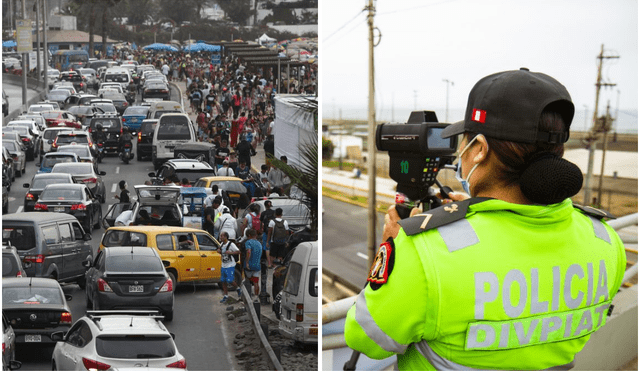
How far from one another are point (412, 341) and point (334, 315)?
0.82 m

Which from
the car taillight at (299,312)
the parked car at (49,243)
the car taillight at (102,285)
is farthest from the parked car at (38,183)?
the car taillight at (299,312)

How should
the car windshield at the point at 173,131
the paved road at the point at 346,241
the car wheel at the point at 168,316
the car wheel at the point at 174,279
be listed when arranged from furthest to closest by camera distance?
the paved road at the point at 346,241, the car windshield at the point at 173,131, the car wheel at the point at 174,279, the car wheel at the point at 168,316

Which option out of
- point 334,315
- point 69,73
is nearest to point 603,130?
point 69,73

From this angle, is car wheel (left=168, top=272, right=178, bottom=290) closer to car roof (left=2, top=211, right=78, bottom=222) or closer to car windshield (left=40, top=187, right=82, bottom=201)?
car roof (left=2, top=211, right=78, bottom=222)

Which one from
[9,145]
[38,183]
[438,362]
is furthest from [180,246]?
[438,362]

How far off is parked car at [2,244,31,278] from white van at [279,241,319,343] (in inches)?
79.2

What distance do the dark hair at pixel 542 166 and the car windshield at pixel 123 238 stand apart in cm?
560

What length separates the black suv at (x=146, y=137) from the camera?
7.45 metres

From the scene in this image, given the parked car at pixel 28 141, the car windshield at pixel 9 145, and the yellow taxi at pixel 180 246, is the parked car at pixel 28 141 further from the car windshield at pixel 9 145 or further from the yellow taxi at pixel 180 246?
the yellow taxi at pixel 180 246

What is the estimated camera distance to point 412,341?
51.5 inches

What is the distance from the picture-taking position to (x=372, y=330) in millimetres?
1285

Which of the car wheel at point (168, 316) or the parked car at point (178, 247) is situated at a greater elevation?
the parked car at point (178, 247)

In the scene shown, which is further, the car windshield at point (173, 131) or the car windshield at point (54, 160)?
the car windshield at point (173, 131)

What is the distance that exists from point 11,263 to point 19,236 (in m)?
0.22
